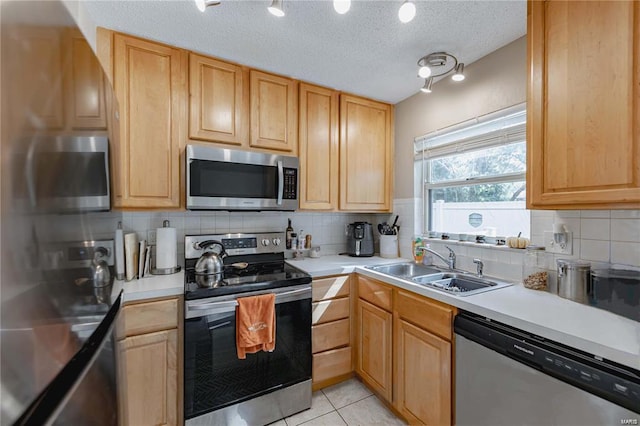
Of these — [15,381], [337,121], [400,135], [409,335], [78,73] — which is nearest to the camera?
[15,381]

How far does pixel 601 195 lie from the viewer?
3.56 ft

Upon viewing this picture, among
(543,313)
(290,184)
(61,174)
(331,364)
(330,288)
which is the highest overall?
(290,184)

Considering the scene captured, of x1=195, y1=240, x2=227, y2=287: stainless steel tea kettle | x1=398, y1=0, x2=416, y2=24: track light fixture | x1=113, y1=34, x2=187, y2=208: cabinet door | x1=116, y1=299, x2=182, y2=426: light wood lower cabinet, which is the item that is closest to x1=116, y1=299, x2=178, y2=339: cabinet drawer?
x1=116, y1=299, x2=182, y2=426: light wood lower cabinet

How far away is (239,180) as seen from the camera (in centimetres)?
189

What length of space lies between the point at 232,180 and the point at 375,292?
1.27 meters

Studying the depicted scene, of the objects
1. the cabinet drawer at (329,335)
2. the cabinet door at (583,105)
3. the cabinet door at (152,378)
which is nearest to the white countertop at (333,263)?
the cabinet drawer at (329,335)

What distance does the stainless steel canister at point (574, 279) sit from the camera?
4.22ft

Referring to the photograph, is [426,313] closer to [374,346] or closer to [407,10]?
[374,346]

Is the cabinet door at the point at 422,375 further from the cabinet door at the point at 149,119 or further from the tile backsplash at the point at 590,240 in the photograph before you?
the cabinet door at the point at 149,119

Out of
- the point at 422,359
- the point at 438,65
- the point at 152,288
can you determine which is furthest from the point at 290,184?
the point at 422,359

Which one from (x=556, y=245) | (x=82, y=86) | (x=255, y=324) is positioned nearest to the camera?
(x=82, y=86)

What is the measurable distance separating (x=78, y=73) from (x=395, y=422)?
228 centimetres

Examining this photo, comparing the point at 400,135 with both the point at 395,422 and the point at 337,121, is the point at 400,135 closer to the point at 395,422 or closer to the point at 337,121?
the point at 337,121

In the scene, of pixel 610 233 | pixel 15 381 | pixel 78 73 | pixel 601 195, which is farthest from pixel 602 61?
pixel 15 381
